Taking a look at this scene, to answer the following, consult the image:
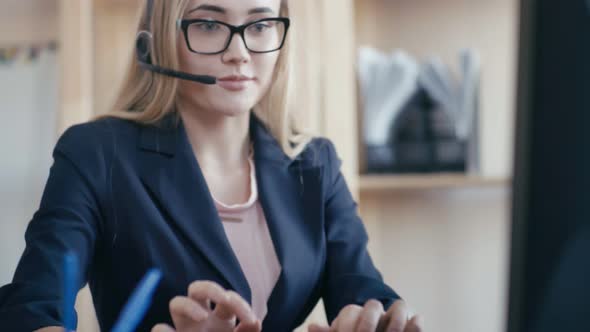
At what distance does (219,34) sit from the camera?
1.54 feet

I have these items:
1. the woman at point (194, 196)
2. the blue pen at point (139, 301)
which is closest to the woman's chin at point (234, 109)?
the woman at point (194, 196)

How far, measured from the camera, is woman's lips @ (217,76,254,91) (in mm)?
476

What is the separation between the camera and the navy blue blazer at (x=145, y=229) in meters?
0.45

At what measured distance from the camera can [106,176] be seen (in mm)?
474

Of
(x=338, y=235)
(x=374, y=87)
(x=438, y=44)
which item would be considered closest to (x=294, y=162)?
(x=338, y=235)

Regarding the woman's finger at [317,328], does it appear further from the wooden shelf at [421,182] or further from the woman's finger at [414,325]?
the wooden shelf at [421,182]

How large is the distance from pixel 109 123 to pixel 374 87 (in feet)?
2.57

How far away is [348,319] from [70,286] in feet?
0.58

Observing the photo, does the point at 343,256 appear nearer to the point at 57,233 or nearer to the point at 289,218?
the point at 289,218

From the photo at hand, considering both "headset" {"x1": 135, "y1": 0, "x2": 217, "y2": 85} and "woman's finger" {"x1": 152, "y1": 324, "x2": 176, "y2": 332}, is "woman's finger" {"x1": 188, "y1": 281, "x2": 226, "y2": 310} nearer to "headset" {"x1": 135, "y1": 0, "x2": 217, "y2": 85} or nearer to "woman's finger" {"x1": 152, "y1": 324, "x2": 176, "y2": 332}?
"woman's finger" {"x1": 152, "y1": 324, "x2": 176, "y2": 332}

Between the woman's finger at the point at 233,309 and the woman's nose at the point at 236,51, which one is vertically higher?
the woman's nose at the point at 236,51

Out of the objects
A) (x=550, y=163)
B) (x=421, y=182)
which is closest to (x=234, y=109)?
(x=550, y=163)

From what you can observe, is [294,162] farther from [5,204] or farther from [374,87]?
[374,87]

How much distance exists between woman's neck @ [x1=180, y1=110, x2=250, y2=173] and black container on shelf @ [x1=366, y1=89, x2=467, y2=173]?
69 centimetres
